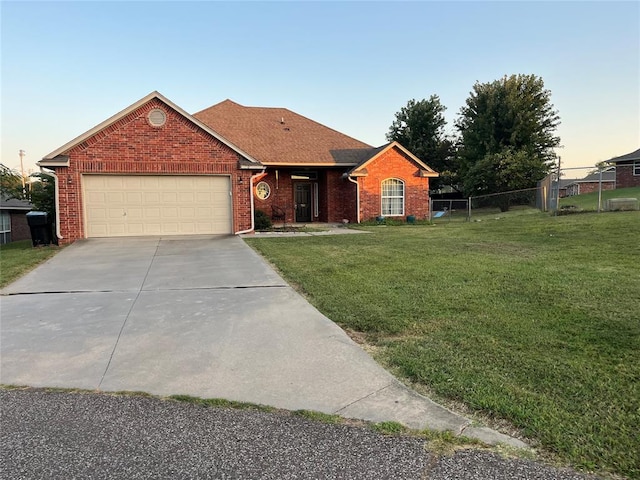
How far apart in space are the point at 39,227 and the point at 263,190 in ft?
32.9

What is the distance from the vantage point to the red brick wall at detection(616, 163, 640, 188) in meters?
34.0

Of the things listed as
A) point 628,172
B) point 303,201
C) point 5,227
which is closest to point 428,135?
point 628,172

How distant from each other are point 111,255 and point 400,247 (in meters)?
8.02

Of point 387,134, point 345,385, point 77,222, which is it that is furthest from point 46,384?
point 387,134

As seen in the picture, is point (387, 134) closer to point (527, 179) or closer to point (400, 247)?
point (527, 179)

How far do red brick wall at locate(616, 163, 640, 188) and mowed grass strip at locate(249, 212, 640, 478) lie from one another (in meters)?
28.0

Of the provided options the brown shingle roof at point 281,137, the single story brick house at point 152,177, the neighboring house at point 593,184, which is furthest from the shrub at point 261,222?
the neighboring house at point 593,184

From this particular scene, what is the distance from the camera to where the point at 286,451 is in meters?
2.91

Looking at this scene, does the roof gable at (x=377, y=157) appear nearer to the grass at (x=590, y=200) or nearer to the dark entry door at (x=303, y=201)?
the dark entry door at (x=303, y=201)

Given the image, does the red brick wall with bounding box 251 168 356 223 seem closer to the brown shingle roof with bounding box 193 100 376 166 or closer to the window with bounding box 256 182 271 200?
the window with bounding box 256 182 271 200

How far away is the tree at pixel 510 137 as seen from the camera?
104 feet

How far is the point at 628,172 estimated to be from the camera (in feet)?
113

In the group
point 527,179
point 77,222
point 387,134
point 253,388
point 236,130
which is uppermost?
point 387,134

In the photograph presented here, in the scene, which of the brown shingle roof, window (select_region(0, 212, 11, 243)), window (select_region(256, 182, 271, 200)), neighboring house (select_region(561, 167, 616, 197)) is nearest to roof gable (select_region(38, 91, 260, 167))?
the brown shingle roof
